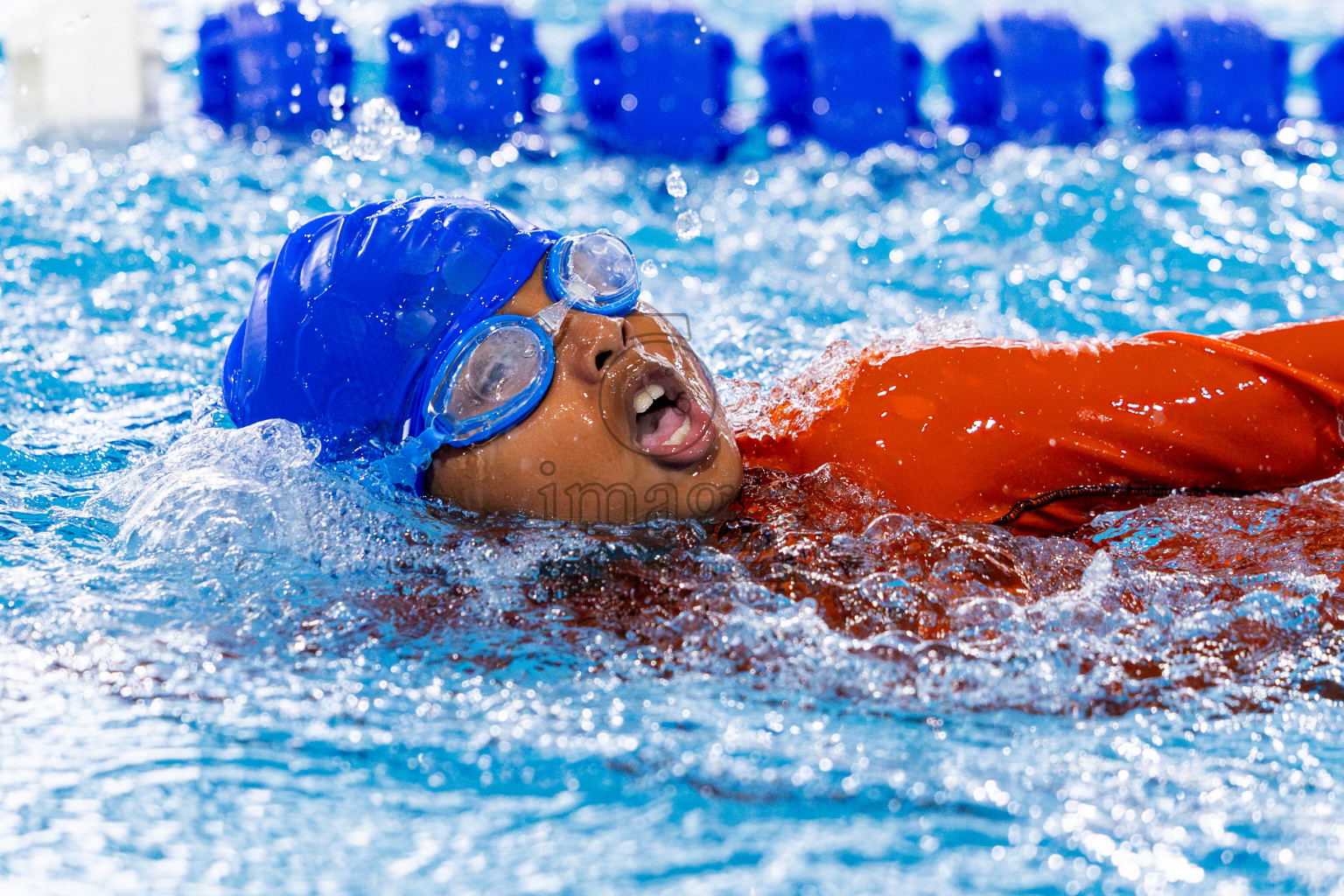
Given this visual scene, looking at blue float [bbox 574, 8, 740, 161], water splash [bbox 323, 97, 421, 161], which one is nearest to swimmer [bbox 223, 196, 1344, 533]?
water splash [bbox 323, 97, 421, 161]

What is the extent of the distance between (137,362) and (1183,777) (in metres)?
2.27

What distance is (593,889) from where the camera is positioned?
1156 millimetres

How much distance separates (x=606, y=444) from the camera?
64.2 inches

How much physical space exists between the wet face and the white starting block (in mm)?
2875

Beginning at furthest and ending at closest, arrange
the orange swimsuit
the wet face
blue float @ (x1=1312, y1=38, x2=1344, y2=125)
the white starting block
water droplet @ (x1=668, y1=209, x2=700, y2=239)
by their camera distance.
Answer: blue float @ (x1=1312, y1=38, x2=1344, y2=125) < the white starting block < water droplet @ (x1=668, y1=209, x2=700, y2=239) < the orange swimsuit < the wet face

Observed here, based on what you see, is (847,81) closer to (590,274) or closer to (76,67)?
(76,67)

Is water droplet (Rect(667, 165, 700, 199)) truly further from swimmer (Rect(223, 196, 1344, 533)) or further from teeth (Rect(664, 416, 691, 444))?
teeth (Rect(664, 416, 691, 444))

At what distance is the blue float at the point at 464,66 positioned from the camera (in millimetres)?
4156

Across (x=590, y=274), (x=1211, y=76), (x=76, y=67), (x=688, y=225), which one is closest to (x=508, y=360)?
(x=590, y=274)

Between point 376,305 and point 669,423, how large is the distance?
17.1 inches

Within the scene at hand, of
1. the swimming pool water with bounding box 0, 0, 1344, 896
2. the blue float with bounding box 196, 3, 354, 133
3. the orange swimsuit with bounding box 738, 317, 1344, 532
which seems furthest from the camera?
the blue float with bounding box 196, 3, 354, 133

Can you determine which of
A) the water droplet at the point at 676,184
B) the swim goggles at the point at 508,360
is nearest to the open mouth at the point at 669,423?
the swim goggles at the point at 508,360

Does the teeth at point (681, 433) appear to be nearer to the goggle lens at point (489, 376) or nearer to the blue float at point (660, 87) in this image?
the goggle lens at point (489, 376)

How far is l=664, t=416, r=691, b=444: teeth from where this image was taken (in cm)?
166
